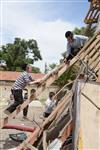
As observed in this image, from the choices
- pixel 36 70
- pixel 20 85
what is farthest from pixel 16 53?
pixel 20 85

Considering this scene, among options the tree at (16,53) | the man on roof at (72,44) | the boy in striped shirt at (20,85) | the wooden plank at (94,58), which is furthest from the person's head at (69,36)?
the tree at (16,53)

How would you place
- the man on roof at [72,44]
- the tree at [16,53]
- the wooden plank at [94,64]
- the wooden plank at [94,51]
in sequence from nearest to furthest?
the wooden plank at [94,64]
the wooden plank at [94,51]
the man on roof at [72,44]
the tree at [16,53]

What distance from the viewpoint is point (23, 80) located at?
29.7 ft

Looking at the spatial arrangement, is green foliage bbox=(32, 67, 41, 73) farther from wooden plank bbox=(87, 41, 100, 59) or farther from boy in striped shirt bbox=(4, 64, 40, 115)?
wooden plank bbox=(87, 41, 100, 59)

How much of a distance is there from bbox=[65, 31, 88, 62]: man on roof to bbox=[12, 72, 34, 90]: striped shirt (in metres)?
1.11

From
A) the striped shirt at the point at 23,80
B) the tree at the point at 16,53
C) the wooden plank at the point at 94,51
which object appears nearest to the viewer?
the wooden plank at the point at 94,51

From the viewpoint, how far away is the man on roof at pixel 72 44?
8.41 m

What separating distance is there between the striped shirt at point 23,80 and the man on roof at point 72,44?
111 centimetres

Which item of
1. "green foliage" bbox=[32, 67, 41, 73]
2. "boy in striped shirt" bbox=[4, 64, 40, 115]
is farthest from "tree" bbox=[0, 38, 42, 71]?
"boy in striped shirt" bbox=[4, 64, 40, 115]

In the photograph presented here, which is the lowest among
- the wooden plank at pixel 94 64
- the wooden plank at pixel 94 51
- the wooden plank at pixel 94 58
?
the wooden plank at pixel 94 64

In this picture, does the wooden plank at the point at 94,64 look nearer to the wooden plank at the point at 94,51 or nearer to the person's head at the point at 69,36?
the wooden plank at the point at 94,51

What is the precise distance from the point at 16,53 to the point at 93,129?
56520 mm

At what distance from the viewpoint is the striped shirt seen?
891 centimetres

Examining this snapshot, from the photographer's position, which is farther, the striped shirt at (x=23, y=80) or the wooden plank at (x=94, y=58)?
the striped shirt at (x=23, y=80)
